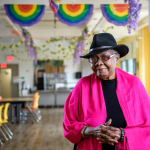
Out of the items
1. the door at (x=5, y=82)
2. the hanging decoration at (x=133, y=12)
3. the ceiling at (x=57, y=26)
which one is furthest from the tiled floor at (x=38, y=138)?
the door at (x=5, y=82)

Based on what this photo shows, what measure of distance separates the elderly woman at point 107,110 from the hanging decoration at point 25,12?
3.58 metres

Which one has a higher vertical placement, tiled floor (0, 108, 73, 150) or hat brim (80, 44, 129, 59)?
hat brim (80, 44, 129, 59)

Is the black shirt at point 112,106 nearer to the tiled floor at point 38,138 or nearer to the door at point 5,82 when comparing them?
the tiled floor at point 38,138

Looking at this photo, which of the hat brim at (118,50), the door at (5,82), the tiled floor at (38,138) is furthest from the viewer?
the door at (5,82)

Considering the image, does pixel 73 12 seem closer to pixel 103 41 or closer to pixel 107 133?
pixel 103 41

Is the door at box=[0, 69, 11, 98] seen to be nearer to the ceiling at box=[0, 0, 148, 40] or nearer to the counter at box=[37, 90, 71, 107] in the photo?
the counter at box=[37, 90, 71, 107]

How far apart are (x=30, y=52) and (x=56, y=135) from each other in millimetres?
6385

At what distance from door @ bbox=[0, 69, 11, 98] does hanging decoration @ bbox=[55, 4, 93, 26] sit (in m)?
12.5

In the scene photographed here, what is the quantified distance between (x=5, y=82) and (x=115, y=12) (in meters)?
13.3

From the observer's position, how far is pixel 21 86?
49.9 feet

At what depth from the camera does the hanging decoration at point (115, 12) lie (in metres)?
4.83

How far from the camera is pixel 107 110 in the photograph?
158 centimetres

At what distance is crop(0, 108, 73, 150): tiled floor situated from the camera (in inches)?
205

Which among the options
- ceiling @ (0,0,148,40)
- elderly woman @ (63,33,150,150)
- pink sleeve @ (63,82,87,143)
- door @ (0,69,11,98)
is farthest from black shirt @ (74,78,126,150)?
door @ (0,69,11,98)
